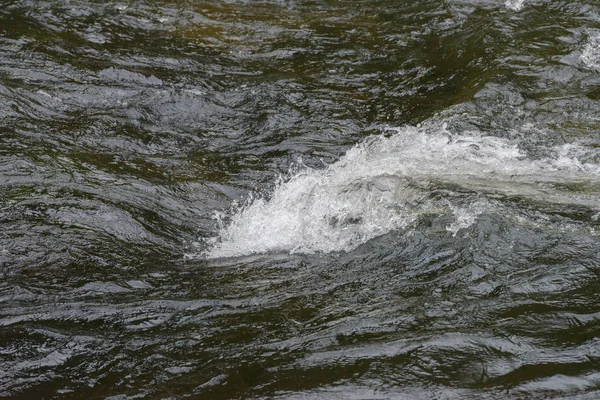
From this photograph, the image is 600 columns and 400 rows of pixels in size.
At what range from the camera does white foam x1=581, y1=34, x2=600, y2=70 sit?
7807mm

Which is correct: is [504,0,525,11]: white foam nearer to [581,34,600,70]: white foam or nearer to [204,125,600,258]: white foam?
[581,34,600,70]: white foam

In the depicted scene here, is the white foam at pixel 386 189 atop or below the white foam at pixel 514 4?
below

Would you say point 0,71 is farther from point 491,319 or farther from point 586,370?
point 586,370

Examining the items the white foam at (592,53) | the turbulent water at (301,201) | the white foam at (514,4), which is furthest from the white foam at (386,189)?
the white foam at (514,4)

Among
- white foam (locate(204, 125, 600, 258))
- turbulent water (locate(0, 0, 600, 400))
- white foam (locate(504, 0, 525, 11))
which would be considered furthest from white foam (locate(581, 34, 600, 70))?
white foam (locate(204, 125, 600, 258))

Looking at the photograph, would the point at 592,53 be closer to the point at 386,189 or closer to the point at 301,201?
the point at 386,189

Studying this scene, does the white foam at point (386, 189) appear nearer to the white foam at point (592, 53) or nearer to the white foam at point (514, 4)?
the white foam at point (592, 53)

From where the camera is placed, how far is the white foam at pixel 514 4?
936 centimetres

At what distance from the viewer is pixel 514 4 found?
31.1ft

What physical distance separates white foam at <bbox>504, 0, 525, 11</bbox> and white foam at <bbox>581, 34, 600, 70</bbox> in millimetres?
1385

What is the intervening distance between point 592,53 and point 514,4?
6.21 feet

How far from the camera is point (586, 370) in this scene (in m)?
3.81

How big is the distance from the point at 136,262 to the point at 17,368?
54.7 inches

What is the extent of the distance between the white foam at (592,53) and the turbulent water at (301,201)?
0.10ft
